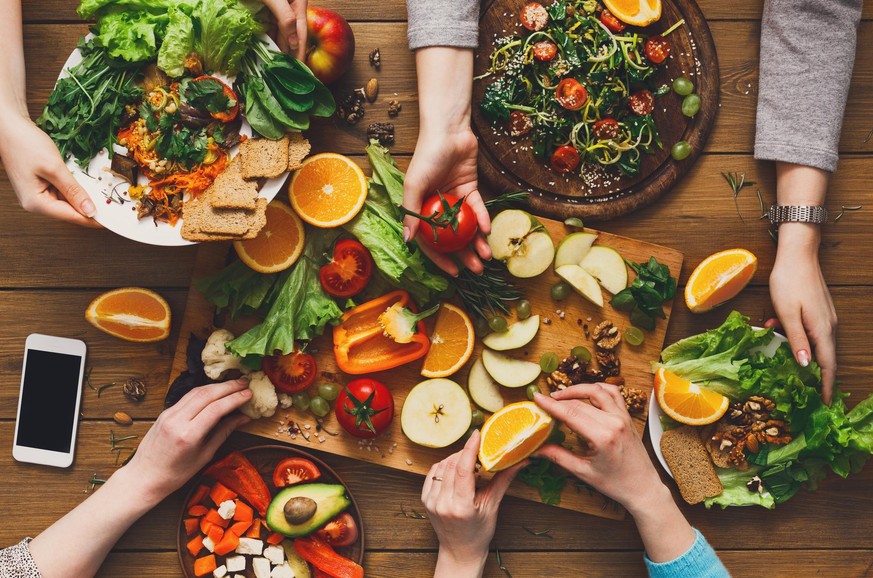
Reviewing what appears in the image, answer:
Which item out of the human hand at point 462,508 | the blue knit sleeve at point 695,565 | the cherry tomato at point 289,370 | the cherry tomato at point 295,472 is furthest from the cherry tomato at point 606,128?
the cherry tomato at point 295,472

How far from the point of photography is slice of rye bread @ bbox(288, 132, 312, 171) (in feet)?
6.50

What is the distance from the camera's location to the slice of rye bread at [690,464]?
222cm

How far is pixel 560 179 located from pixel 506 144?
233 millimetres

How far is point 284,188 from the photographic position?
2.21 metres

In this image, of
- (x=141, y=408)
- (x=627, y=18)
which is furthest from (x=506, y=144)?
(x=141, y=408)

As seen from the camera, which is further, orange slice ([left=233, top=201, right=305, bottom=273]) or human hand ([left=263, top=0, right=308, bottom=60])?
orange slice ([left=233, top=201, right=305, bottom=273])

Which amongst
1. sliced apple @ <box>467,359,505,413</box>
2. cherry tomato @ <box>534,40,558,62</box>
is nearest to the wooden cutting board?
sliced apple @ <box>467,359,505,413</box>

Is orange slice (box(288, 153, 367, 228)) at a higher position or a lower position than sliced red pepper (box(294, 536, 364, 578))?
higher

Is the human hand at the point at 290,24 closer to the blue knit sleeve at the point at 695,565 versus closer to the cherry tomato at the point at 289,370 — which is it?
the cherry tomato at the point at 289,370

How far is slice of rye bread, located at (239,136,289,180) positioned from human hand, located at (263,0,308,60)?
295 millimetres

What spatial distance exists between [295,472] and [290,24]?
4.97 ft

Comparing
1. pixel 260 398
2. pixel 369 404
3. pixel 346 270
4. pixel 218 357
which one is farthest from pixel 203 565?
pixel 346 270

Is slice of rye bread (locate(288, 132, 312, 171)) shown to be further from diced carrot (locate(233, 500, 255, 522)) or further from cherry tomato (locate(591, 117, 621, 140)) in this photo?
diced carrot (locate(233, 500, 255, 522))

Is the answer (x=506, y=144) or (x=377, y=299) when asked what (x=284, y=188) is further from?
(x=506, y=144)
